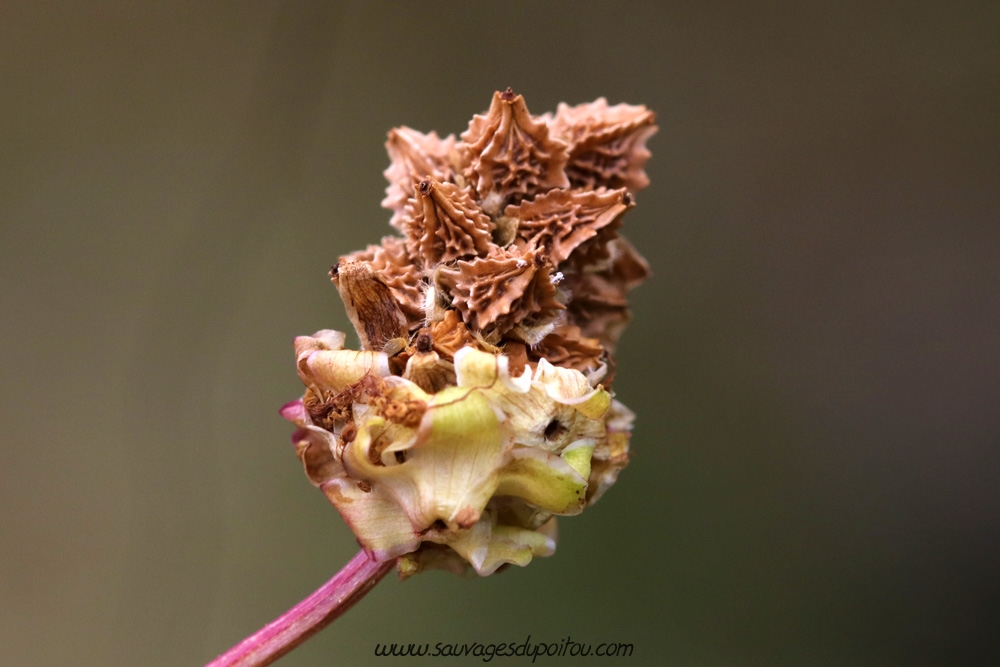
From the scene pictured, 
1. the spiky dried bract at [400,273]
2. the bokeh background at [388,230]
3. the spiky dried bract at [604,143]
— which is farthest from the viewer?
the bokeh background at [388,230]

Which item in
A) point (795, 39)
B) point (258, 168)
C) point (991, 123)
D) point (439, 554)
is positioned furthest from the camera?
point (258, 168)

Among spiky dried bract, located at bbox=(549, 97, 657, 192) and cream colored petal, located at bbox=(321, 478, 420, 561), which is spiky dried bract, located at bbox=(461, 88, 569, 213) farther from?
cream colored petal, located at bbox=(321, 478, 420, 561)

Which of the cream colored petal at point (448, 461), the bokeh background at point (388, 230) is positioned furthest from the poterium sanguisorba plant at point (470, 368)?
the bokeh background at point (388, 230)

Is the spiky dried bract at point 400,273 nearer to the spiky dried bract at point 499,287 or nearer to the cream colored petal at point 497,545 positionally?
the spiky dried bract at point 499,287

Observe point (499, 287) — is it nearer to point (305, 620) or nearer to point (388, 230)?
point (305, 620)

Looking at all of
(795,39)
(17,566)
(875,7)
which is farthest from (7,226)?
(875,7)

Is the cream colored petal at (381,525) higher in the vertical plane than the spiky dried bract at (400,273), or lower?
lower

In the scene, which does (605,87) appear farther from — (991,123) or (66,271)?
(66,271)

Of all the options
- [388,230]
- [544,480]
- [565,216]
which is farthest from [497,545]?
[388,230]
